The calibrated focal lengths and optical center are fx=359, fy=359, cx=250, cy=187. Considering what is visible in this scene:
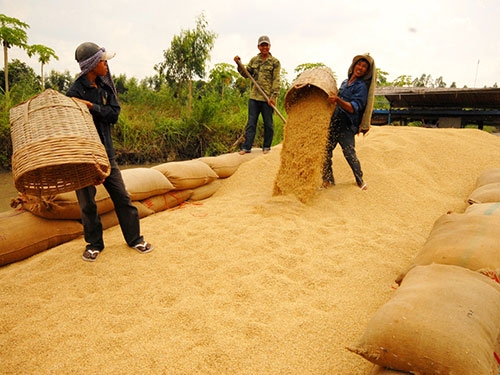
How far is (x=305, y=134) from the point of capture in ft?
12.0

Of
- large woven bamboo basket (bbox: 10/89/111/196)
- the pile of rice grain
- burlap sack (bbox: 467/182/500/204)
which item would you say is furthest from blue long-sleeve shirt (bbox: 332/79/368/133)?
large woven bamboo basket (bbox: 10/89/111/196)

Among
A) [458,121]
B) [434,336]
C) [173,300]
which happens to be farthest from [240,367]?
[458,121]

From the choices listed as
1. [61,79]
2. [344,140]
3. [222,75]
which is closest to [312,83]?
[344,140]

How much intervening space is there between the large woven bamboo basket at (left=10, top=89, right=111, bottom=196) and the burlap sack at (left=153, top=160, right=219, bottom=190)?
1.61m

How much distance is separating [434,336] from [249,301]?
3.48 feet

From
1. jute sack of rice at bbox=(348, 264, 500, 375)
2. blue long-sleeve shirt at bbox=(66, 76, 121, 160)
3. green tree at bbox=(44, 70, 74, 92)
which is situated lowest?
jute sack of rice at bbox=(348, 264, 500, 375)

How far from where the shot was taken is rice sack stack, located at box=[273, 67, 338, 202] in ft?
11.8

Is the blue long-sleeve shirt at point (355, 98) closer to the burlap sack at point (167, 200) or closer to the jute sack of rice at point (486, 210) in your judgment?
the jute sack of rice at point (486, 210)

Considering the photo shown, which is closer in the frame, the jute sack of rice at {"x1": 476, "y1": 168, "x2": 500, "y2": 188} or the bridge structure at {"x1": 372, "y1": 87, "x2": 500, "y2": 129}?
the jute sack of rice at {"x1": 476, "y1": 168, "x2": 500, "y2": 188}

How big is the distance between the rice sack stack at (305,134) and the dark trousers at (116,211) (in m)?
1.71

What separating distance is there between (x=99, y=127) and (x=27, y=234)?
1062 mm

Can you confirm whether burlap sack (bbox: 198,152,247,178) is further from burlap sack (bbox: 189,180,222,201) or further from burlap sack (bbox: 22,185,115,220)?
burlap sack (bbox: 22,185,115,220)

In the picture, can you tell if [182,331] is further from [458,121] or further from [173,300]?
[458,121]

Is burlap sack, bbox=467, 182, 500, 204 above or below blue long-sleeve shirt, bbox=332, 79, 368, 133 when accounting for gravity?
below
